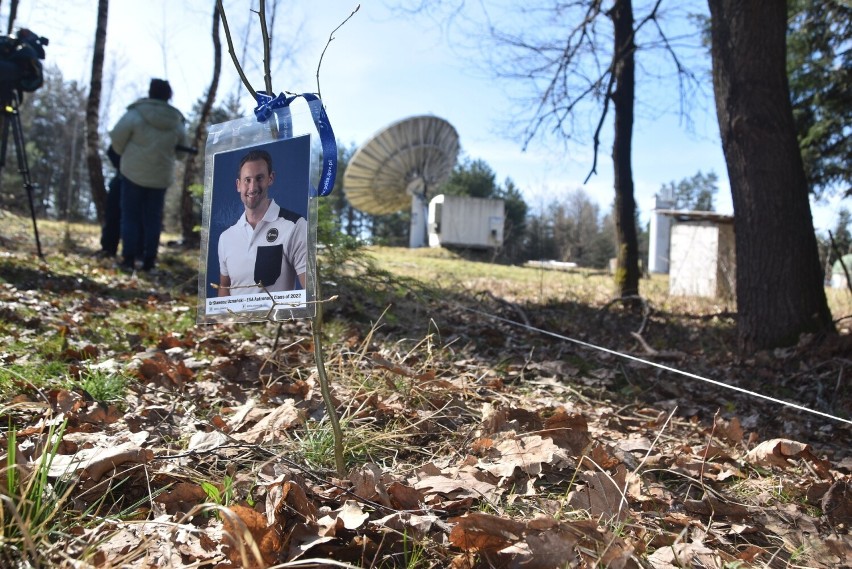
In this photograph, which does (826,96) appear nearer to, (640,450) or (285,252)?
(640,450)

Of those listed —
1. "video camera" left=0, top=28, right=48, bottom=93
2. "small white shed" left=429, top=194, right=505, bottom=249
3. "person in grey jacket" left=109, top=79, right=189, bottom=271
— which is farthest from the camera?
"small white shed" left=429, top=194, right=505, bottom=249

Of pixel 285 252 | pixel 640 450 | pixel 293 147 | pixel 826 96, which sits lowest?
pixel 640 450

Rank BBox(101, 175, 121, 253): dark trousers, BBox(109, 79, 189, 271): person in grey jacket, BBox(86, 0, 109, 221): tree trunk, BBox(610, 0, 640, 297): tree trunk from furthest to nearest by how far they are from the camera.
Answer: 1. BBox(86, 0, 109, 221): tree trunk
2. BBox(610, 0, 640, 297): tree trunk
3. BBox(101, 175, 121, 253): dark trousers
4. BBox(109, 79, 189, 271): person in grey jacket

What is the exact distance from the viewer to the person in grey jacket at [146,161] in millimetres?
6363

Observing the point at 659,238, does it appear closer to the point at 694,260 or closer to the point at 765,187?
the point at 694,260

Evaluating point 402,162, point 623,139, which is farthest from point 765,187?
point 402,162

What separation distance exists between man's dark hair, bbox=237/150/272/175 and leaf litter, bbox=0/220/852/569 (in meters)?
0.85

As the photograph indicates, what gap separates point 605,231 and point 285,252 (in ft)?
190

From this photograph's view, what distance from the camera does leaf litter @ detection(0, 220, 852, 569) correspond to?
1.41 meters

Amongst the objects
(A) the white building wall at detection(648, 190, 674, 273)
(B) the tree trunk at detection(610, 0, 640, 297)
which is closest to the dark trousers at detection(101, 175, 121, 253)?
(B) the tree trunk at detection(610, 0, 640, 297)

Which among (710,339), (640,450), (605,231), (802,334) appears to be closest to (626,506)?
(640,450)

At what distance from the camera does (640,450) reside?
2.46 metres

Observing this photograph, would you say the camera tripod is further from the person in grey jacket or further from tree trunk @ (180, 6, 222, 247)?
tree trunk @ (180, 6, 222, 247)

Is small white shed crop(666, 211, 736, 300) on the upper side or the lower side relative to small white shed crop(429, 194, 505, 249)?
lower
